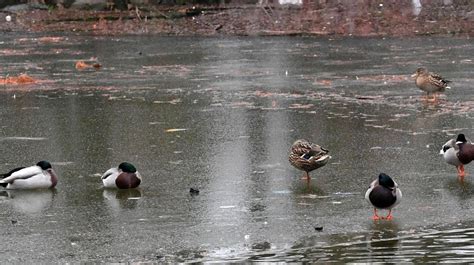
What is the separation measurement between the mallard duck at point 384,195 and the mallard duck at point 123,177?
258 centimetres

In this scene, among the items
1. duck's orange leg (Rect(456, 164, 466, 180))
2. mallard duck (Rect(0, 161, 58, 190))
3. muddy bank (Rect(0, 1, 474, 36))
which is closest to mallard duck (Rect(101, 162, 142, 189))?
mallard duck (Rect(0, 161, 58, 190))

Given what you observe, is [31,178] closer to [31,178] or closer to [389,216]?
[31,178]

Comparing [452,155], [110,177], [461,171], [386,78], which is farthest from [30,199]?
[386,78]

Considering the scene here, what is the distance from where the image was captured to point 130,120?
15891mm

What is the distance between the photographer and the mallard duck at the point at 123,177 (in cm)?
1143

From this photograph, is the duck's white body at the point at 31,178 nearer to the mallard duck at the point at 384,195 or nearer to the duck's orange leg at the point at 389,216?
the mallard duck at the point at 384,195

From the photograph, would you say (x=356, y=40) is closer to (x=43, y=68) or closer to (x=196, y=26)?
(x=196, y=26)

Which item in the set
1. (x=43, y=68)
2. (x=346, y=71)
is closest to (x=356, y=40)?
(x=346, y=71)

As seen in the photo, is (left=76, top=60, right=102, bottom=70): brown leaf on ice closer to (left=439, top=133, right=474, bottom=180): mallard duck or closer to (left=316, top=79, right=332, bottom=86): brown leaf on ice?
(left=316, top=79, right=332, bottom=86): brown leaf on ice

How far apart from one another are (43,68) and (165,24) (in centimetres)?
811

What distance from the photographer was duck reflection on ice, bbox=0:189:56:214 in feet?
35.6

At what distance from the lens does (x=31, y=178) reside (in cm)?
1157

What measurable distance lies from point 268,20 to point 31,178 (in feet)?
61.2

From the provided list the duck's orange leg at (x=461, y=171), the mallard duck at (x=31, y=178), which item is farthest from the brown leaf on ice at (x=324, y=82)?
the mallard duck at (x=31, y=178)
